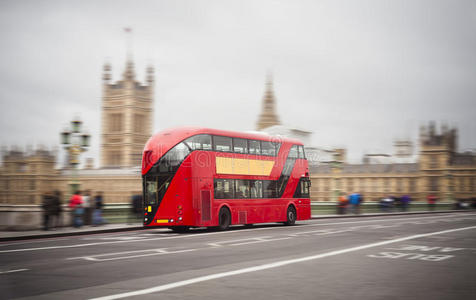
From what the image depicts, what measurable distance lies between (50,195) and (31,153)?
87.6 meters

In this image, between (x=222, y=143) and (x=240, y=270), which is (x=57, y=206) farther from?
(x=240, y=270)

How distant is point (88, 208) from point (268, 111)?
4829 inches

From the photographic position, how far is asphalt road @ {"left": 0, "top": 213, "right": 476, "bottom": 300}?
7.26 m

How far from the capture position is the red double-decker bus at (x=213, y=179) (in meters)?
18.6

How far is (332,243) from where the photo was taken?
47.6 ft

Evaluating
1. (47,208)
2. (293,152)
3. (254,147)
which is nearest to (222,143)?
(254,147)

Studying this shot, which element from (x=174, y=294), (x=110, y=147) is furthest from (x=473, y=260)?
(x=110, y=147)

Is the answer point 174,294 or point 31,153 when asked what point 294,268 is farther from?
point 31,153

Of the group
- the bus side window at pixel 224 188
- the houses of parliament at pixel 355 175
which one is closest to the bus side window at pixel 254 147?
the bus side window at pixel 224 188

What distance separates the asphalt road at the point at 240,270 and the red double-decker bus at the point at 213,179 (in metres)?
4.12

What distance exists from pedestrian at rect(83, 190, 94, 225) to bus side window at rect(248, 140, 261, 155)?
6665 mm

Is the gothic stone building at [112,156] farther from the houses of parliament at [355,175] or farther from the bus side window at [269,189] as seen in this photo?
the bus side window at [269,189]

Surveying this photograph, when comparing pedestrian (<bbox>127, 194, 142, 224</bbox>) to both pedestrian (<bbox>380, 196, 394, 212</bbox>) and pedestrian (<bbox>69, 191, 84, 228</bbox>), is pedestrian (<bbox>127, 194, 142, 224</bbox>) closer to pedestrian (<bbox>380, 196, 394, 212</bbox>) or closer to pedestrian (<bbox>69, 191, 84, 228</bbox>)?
pedestrian (<bbox>69, 191, 84, 228</bbox>)

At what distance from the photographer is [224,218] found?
2014 cm
